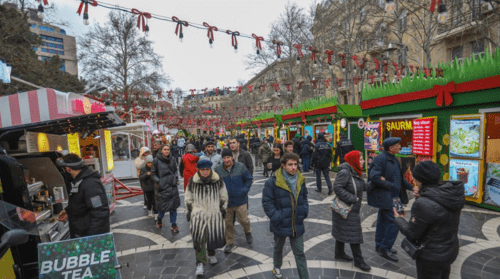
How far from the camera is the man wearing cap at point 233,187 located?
13.6 feet

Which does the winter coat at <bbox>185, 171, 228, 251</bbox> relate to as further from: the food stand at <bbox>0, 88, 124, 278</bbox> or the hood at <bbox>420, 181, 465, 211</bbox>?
the hood at <bbox>420, 181, 465, 211</bbox>

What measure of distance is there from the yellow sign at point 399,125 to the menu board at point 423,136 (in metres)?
0.47

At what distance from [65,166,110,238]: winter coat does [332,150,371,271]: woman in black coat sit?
9.93 feet

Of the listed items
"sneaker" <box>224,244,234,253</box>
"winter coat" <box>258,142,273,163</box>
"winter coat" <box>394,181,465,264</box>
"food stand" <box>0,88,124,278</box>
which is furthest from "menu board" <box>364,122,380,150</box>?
"food stand" <box>0,88,124,278</box>

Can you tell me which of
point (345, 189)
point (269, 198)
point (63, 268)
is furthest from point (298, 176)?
point (63, 268)

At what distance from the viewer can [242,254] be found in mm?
4082

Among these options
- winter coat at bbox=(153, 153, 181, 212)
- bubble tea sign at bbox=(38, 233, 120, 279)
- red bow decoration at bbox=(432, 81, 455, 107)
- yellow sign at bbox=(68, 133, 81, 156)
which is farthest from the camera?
red bow decoration at bbox=(432, 81, 455, 107)

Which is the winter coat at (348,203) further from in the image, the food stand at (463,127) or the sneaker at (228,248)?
the food stand at (463,127)

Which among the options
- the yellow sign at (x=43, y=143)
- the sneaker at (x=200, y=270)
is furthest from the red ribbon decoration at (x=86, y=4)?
the sneaker at (x=200, y=270)

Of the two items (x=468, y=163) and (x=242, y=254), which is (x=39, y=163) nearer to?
(x=242, y=254)

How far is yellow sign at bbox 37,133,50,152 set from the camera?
187 inches

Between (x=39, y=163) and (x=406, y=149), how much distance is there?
10.2 meters

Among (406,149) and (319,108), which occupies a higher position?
(319,108)

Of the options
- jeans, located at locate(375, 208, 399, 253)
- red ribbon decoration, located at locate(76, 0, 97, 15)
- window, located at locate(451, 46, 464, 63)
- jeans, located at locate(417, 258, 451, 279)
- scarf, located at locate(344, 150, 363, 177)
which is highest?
window, located at locate(451, 46, 464, 63)
